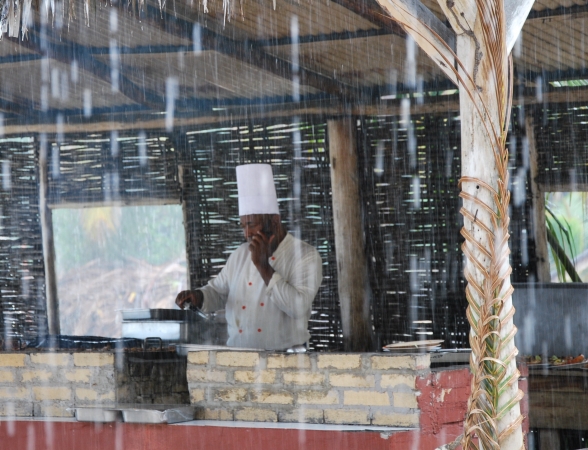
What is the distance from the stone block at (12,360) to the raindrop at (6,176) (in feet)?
13.1

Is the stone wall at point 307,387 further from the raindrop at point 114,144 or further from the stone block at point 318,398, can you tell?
the raindrop at point 114,144

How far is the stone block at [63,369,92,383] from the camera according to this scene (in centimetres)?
441

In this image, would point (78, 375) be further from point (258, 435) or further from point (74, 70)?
point (74, 70)

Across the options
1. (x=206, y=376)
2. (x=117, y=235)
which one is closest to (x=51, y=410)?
(x=206, y=376)

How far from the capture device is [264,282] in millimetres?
5305

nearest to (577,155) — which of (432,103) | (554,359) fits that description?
(432,103)

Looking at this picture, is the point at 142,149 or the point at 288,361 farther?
the point at 142,149

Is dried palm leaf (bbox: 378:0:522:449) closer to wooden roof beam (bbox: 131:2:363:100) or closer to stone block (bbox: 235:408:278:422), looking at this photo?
stone block (bbox: 235:408:278:422)

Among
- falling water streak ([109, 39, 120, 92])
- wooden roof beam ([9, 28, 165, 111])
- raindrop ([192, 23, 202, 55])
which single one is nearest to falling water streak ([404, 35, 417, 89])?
raindrop ([192, 23, 202, 55])

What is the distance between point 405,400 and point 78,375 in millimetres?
1731

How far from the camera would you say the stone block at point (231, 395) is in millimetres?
4055

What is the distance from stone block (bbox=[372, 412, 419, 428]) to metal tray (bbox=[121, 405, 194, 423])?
0.90m

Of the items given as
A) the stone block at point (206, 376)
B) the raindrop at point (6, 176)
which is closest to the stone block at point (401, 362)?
the stone block at point (206, 376)

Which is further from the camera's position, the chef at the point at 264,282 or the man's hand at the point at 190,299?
the man's hand at the point at 190,299
